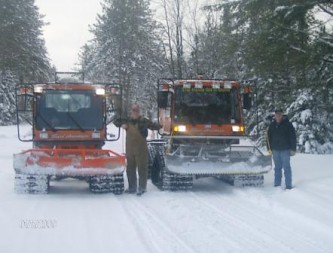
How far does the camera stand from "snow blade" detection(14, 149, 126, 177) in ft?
34.4

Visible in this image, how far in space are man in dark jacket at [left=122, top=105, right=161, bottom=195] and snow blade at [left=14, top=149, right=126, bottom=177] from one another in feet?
2.11

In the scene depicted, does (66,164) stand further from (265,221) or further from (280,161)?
(280,161)

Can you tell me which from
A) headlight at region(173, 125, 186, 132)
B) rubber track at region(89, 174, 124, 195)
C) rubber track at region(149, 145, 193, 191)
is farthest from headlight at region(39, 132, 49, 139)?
headlight at region(173, 125, 186, 132)

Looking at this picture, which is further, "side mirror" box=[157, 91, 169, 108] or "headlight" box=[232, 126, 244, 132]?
"headlight" box=[232, 126, 244, 132]

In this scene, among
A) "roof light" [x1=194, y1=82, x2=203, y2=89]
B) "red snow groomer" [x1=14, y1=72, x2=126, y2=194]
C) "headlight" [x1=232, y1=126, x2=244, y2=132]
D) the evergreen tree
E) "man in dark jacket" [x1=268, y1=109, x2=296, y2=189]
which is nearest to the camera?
"man in dark jacket" [x1=268, y1=109, x2=296, y2=189]

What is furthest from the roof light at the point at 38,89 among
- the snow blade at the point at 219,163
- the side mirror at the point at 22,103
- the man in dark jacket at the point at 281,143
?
the man in dark jacket at the point at 281,143

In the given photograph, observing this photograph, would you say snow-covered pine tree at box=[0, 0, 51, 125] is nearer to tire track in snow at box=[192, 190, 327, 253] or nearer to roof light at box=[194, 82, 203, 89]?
roof light at box=[194, 82, 203, 89]

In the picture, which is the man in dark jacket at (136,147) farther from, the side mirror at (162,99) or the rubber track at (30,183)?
the rubber track at (30,183)

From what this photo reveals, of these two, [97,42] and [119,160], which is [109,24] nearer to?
[97,42]

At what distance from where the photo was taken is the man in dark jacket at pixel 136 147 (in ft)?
36.9

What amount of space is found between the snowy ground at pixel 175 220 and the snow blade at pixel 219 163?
1.45 feet

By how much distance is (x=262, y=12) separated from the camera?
49.0 ft

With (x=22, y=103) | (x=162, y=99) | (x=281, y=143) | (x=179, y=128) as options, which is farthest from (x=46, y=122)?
(x=281, y=143)

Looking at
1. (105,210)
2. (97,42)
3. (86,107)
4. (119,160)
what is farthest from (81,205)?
(97,42)
